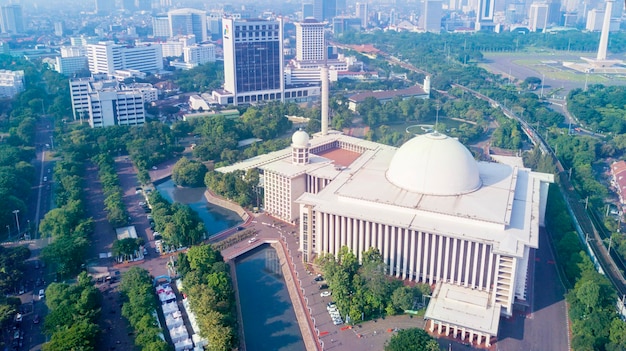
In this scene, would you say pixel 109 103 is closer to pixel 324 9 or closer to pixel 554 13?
pixel 324 9

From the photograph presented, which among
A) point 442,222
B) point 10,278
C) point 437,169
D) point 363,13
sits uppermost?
point 363,13

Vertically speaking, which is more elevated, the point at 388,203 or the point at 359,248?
the point at 388,203

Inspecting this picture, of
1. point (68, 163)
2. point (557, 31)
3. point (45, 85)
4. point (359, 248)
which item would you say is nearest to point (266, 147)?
point (68, 163)

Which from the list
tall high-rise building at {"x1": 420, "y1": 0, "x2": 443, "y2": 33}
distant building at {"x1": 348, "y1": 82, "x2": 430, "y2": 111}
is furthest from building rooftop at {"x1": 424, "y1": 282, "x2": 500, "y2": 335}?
tall high-rise building at {"x1": 420, "y1": 0, "x2": 443, "y2": 33}

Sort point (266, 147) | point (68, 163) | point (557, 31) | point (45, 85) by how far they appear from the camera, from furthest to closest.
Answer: point (557, 31) < point (45, 85) < point (266, 147) < point (68, 163)

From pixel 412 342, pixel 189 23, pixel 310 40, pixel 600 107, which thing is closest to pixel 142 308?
pixel 412 342

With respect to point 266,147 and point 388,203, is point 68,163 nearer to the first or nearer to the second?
point 266,147

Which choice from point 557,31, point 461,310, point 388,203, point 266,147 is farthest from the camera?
point 557,31

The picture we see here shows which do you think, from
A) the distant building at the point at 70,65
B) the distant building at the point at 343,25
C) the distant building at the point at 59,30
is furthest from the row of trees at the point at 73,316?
the distant building at the point at 59,30
